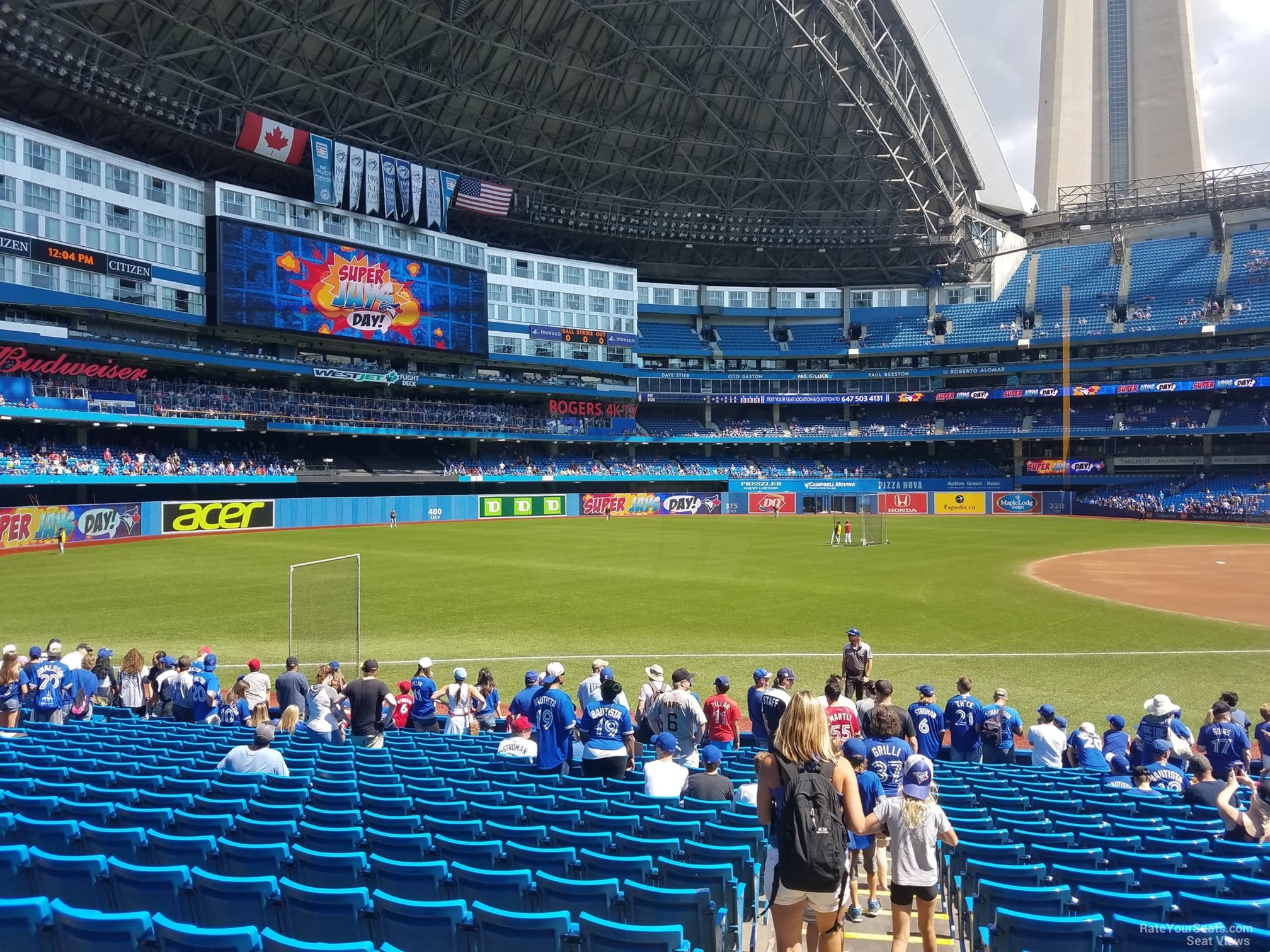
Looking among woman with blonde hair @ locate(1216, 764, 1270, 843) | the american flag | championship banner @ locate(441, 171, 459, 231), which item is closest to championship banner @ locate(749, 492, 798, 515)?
the american flag

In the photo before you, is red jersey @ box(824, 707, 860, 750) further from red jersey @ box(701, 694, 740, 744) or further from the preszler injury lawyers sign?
the preszler injury lawyers sign

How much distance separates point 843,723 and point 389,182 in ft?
214

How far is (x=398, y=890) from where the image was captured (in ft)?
19.1

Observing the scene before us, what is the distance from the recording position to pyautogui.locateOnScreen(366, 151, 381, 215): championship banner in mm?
63312

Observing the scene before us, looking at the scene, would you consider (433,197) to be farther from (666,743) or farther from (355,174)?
(666,743)

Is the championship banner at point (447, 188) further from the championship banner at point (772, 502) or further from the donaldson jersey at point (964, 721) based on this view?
the donaldson jersey at point (964, 721)

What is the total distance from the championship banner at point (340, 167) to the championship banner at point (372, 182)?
1.86 meters

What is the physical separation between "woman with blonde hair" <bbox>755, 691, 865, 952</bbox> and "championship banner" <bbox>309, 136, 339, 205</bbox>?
64.0 meters

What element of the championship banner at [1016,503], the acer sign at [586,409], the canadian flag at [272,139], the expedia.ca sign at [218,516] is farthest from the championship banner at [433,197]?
the championship banner at [1016,503]

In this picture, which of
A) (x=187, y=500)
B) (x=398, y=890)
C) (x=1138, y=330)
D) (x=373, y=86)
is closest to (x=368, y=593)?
(x=398, y=890)

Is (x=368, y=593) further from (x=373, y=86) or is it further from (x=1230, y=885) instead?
(x=373, y=86)

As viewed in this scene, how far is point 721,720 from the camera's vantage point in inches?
451

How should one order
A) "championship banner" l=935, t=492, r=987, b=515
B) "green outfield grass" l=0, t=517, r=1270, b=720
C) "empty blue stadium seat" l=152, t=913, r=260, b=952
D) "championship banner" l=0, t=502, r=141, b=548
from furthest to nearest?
"championship banner" l=935, t=492, r=987, b=515
"championship banner" l=0, t=502, r=141, b=548
"green outfield grass" l=0, t=517, r=1270, b=720
"empty blue stadium seat" l=152, t=913, r=260, b=952

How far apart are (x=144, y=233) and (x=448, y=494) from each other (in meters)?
29.5
